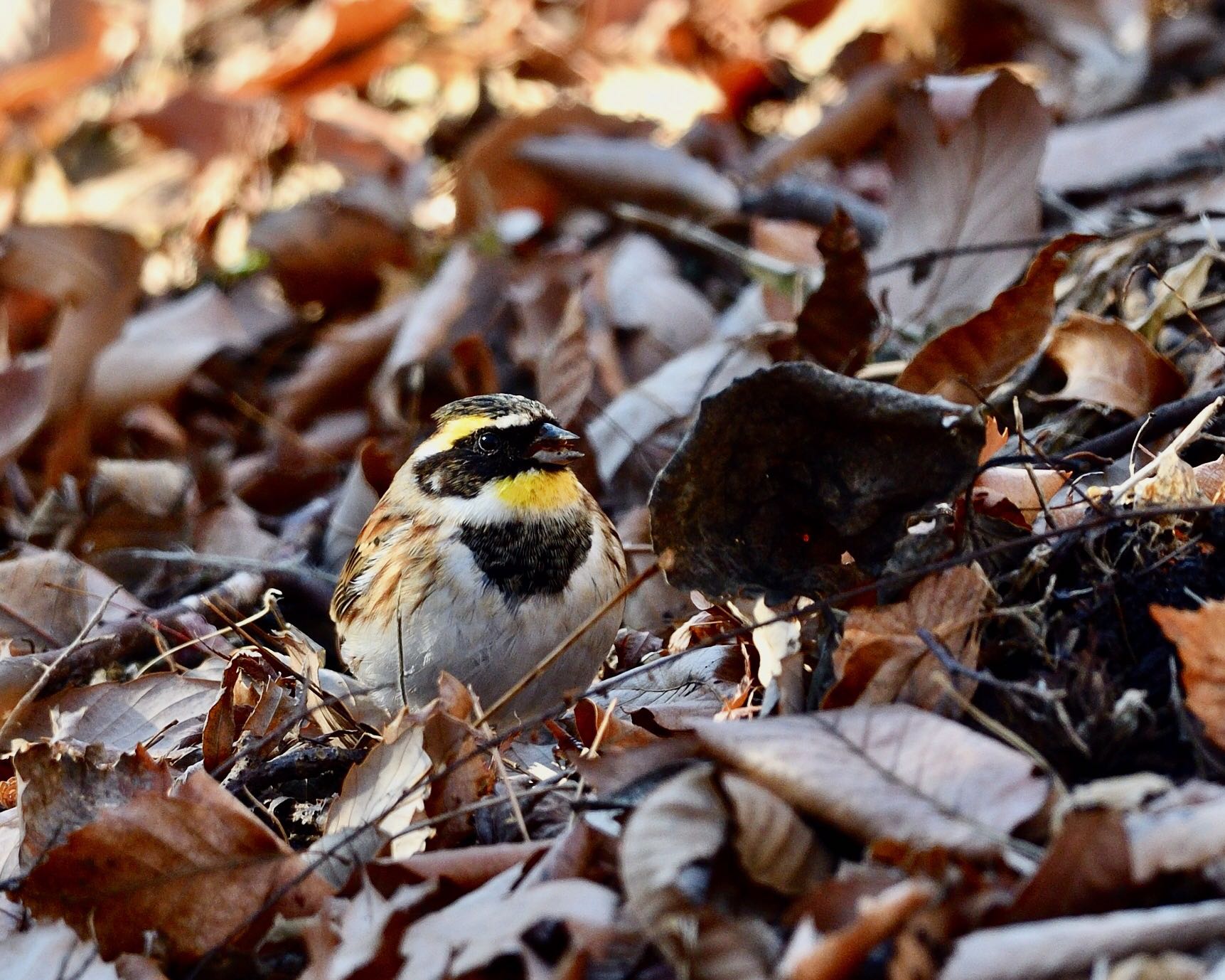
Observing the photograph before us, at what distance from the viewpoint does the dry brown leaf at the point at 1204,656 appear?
2893mm

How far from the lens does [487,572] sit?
182 inches

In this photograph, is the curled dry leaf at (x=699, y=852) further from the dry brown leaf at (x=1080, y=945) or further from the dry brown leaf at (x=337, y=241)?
the dry brown leaf at (x=337, y=241)

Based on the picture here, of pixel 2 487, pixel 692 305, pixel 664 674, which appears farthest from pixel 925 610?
pixel 2 487

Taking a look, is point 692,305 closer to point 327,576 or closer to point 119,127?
point 327,576

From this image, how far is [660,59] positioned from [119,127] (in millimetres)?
3560

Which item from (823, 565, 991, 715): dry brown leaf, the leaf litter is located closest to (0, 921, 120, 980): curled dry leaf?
the leaf litter

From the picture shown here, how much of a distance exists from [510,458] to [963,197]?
2.20m

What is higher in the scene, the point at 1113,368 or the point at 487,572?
the point at 1113,368

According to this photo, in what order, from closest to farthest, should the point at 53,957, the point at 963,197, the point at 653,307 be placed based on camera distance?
the point at 53,957 < the point at 963,197 < the point at 653,307

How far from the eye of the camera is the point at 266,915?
128 inches

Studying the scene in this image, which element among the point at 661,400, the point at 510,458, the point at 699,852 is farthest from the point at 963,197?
the point at 699,852

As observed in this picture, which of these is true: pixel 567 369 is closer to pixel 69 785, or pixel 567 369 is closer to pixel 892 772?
pixel 69 785

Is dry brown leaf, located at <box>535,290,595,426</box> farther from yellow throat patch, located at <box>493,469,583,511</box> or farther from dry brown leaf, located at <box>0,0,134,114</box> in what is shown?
dry brown leaf, located at <box>0,0,134,114</box>

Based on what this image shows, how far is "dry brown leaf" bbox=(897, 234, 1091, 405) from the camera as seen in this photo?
14.5 ft
